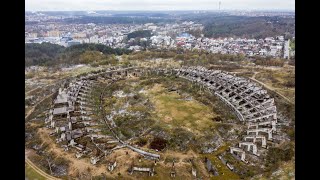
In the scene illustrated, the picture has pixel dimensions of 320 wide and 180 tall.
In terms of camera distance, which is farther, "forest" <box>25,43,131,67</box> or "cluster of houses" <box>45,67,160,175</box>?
"forest" <box>25,43,131,67</box>

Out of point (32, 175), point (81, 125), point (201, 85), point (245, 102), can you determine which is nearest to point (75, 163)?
point (32, 175)

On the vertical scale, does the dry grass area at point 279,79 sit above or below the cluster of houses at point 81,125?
above

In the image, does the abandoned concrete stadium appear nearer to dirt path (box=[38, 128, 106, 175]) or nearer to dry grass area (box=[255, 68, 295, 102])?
dirt path (box=[38, 128, 106, 175])

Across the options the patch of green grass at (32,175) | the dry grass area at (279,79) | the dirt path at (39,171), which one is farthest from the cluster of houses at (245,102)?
the patch of green grass at (32,175)

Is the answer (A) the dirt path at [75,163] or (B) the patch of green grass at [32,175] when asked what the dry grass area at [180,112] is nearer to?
(A) the dirt path at [75,163]

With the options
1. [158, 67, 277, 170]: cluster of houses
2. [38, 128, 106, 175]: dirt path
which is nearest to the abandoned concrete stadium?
[158, 67, 277, 170]: cluster of houses
